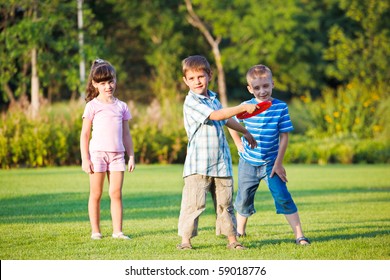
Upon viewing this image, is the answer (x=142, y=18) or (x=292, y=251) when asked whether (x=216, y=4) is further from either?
(x=292, y=251)

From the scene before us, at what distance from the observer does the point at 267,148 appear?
7457mm

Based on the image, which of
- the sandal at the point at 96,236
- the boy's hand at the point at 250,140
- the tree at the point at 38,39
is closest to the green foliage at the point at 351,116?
the tree at the point at 38,39

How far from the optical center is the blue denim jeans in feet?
24.5

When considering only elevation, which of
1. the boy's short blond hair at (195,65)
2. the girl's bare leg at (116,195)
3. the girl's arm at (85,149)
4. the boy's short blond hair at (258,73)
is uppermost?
the boy's short blond hair at (195,65)

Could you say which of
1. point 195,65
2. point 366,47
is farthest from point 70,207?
point 366,47

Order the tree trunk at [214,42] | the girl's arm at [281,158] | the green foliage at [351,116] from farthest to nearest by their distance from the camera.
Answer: the tree trunk at [214,42] → the green foliage at [351,116] → the girl's arm at [281,158]

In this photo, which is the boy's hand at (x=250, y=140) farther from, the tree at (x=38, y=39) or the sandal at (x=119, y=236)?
the tree at (x=38, y=39)

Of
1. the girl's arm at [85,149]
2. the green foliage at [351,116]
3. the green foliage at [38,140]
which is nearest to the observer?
the girl's arm at [85,149]

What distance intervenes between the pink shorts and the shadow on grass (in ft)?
5.54

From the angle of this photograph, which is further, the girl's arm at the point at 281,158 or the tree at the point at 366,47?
the tree at the point at 366,47

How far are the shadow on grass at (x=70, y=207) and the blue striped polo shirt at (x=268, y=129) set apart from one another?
265 centimetres

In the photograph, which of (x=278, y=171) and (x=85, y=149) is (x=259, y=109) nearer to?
(x=278, y=171)

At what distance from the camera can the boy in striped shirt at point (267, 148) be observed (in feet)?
24.1
